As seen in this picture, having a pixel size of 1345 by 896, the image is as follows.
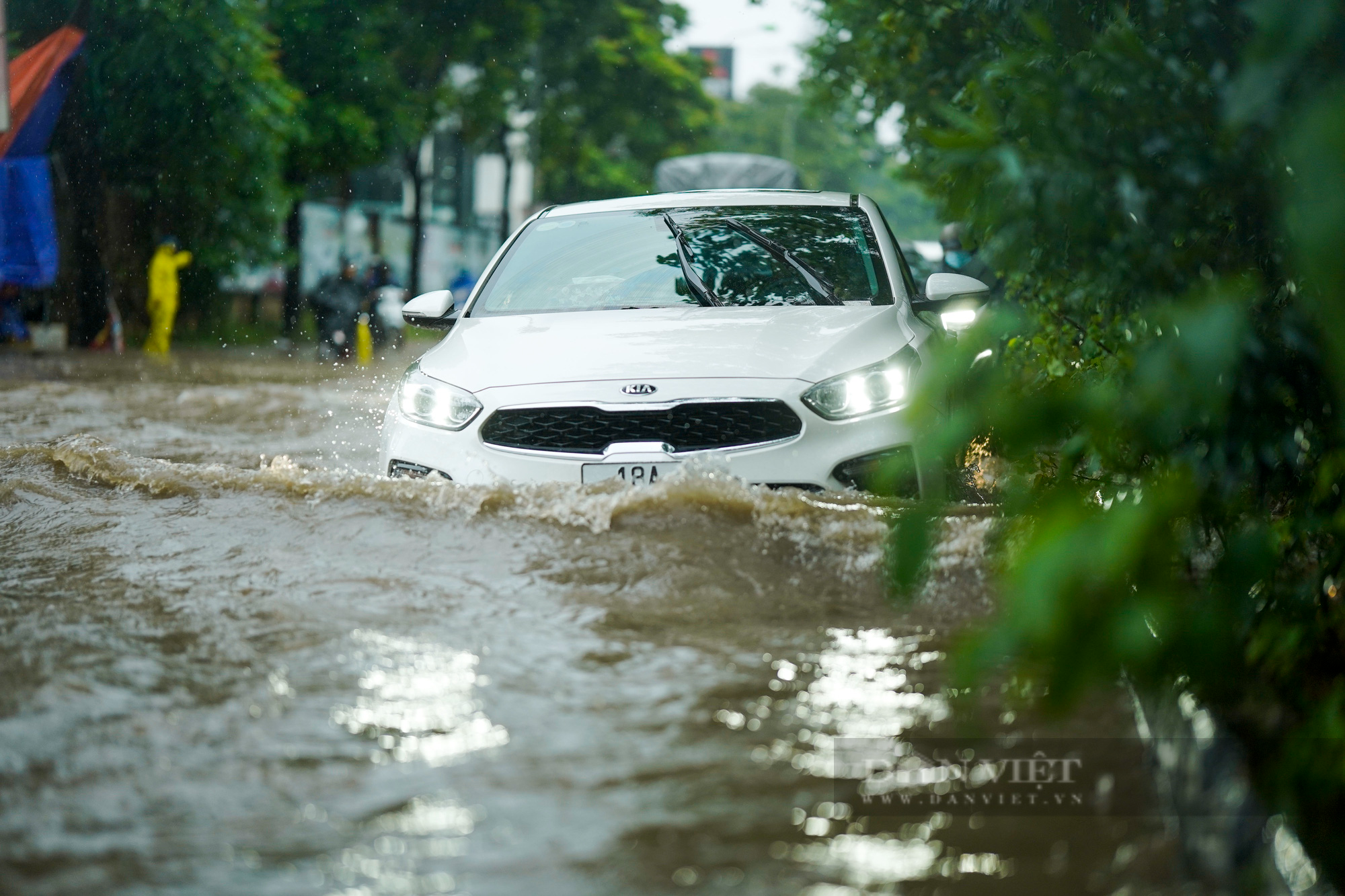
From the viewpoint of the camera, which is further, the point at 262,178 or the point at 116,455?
the point at 262,178

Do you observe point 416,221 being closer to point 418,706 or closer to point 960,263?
point 960,263

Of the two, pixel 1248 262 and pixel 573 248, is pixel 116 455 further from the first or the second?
pixel 1248 262

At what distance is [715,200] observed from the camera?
23.4 ft

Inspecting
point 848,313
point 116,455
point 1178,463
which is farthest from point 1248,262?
point 116,455

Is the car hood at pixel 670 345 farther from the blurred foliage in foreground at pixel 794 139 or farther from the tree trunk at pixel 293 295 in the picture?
the blurred foliage in foreground at pixel 794 139

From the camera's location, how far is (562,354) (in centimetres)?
556

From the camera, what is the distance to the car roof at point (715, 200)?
7059 millimetres

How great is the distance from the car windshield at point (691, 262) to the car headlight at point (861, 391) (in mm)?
846

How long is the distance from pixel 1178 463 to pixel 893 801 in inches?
34.8

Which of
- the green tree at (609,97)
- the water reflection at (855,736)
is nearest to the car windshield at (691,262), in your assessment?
the water reflection at (855,736)

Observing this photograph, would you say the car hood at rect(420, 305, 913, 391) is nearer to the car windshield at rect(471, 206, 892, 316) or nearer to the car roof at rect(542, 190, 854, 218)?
the car windshield at rect(471, 206, 892, 316)

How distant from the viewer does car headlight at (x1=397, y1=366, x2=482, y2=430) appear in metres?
5.51

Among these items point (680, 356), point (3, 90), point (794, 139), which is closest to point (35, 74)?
point (3, 90)

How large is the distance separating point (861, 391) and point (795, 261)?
1293 mm
